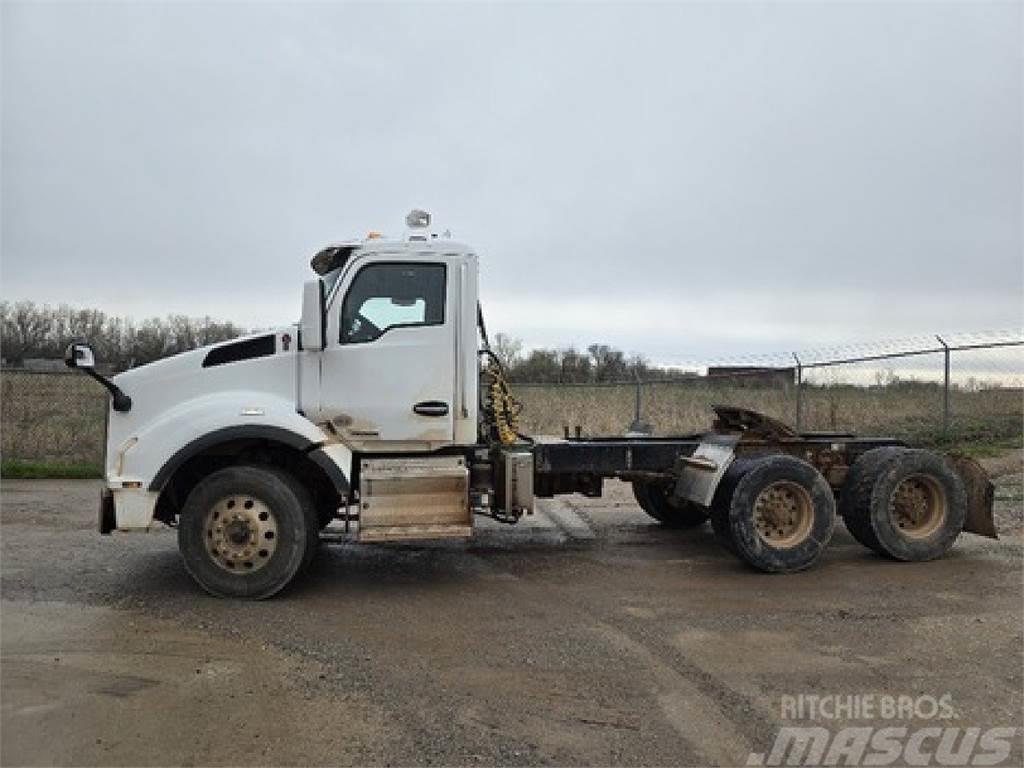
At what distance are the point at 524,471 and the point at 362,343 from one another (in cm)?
177

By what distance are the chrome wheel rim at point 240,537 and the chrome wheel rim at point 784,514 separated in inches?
166

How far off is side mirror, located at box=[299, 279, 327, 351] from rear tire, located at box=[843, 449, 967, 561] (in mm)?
5220

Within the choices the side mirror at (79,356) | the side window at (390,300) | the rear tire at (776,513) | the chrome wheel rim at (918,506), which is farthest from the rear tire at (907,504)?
the side mirror at (79,356)

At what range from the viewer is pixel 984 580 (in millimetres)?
6742

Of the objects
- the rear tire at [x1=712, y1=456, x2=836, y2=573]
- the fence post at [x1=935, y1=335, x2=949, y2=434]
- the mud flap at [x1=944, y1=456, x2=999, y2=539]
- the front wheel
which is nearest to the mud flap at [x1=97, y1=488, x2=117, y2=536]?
the front wheel

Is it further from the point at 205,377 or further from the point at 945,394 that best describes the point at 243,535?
the point at 945,394

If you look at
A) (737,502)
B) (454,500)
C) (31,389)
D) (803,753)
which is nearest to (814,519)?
(737,502)

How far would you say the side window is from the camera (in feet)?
21.2

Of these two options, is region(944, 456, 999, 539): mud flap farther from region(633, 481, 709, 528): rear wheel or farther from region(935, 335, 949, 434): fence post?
region(935, 335, 949, 434): fence post

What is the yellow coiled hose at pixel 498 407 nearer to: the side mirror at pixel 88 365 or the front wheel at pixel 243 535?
the front wheel at pixel 243 535

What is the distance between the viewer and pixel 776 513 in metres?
7.17

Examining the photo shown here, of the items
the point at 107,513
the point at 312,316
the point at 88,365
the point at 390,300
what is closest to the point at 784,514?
the point at 390,300

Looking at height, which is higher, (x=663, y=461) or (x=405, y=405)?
(x=405, y=405)

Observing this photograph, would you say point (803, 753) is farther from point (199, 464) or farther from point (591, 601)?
point (199, 464)
